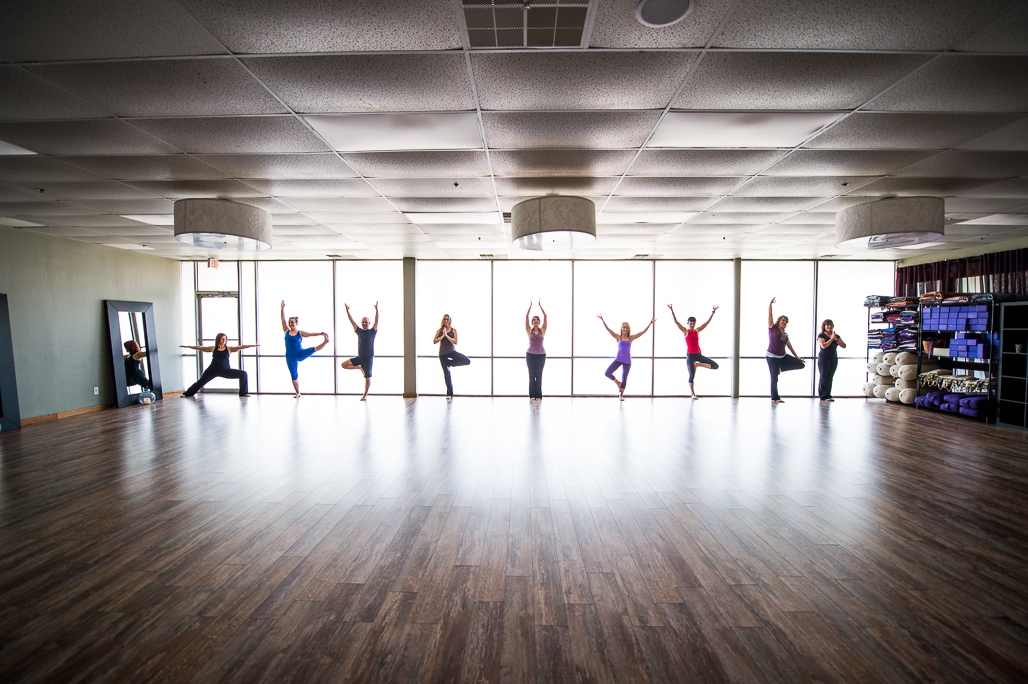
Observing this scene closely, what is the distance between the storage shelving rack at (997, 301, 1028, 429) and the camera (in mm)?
6785

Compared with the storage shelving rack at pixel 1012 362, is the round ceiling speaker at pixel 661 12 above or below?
above

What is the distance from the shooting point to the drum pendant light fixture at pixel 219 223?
5070 millimetres

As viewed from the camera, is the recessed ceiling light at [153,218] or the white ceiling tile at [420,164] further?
the recessed ceiling light at [153,218]

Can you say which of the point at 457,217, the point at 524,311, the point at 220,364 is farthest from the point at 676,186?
the point at 524,311

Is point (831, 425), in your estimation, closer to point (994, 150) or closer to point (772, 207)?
point (772, 207)

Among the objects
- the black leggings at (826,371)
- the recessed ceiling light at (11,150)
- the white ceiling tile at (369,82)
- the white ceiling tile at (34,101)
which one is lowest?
the black leggings at (826,371)

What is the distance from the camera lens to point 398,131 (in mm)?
3639

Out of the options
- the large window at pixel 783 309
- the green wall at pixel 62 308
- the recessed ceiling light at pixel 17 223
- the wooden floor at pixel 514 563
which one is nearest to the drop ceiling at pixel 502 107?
the recessed ceiling light at pixel 17 223

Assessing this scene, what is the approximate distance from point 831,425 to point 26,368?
39.7 ft

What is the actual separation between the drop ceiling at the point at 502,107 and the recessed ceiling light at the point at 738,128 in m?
0.02

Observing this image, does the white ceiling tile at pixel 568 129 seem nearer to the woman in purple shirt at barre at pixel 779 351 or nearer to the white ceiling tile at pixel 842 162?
the white ceiling tile at pixel 842 162

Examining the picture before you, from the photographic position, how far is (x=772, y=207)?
580cm

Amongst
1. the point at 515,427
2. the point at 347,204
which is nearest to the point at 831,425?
the point at 515,427

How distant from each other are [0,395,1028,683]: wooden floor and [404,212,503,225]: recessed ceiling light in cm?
302
